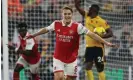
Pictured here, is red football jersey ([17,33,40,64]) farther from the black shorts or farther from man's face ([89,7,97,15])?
man's face ([89,7,97,15])

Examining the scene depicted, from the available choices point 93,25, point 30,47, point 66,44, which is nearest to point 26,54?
point 30,47


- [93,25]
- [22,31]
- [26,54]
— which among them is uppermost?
[93,25]

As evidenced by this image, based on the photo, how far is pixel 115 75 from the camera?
43.0 feet

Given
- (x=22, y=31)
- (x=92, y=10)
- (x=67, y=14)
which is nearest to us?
(x=67, y=14)

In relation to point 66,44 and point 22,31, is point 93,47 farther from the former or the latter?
point 66,44

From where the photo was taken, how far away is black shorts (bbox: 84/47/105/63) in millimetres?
11258

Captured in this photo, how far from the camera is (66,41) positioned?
31.7 ft

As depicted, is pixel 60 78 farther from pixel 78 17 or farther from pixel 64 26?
pixel 78 17

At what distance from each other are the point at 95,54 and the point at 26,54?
153 cm

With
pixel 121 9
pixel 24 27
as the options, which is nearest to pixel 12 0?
pixel 24 27

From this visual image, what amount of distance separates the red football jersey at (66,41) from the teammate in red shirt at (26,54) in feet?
5.84

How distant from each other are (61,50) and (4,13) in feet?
6.44

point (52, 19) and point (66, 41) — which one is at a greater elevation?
point (52, 19)

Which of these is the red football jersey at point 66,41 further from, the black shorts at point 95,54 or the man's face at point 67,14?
the black shorts at point 95,54
